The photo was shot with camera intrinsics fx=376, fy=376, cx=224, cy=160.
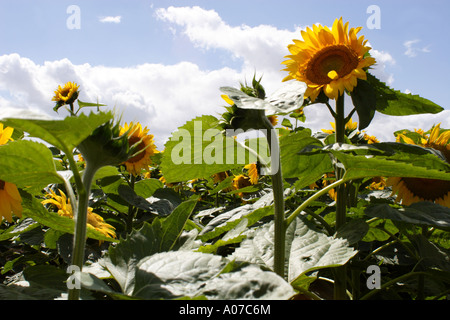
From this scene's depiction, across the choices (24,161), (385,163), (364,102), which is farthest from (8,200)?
(364,102)

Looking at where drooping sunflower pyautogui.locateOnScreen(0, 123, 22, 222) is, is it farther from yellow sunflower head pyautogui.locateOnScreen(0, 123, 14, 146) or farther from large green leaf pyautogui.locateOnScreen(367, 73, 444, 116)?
large green leaf pyautogui.locateOnScreen(367, 73, 444, 116)

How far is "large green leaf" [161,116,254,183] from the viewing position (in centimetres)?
116

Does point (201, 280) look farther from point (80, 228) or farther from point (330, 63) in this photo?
point (330, 63)

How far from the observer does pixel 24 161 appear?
2.53ft

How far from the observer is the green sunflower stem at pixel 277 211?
35.6 inches

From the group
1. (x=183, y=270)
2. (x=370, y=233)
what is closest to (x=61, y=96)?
(x=370, y=233)

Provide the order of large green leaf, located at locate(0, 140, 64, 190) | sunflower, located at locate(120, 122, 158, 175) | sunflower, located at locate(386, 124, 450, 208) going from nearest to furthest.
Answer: large green leaf, located at locate(0, 140, 64, 190)
sunflower, located at locate(386, 124, 450, 208)
sunflower, located at locate(120, 122, 158, 175)

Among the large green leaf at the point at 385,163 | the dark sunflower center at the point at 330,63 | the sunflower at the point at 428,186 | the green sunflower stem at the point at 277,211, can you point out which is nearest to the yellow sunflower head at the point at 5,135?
the green sunflower stem at the point at 277,211

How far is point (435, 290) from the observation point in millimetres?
1647

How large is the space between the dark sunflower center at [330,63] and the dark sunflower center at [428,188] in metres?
0.58

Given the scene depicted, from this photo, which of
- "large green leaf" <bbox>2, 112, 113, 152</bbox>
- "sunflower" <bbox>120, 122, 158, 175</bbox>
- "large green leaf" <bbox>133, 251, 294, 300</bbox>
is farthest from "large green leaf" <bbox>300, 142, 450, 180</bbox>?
"sunflower" <bbox>120, 122, 158, 175</bbox>

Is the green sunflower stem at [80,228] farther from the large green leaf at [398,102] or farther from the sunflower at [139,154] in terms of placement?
the sunflower at [139,154]

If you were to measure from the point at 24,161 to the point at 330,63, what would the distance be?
4.48 ft
